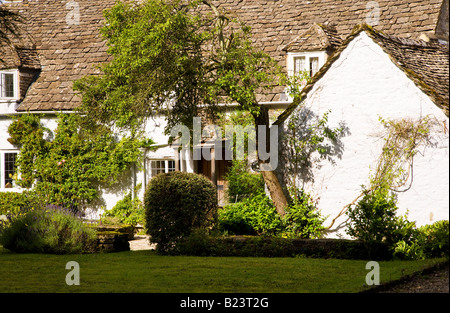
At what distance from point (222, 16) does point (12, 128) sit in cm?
957

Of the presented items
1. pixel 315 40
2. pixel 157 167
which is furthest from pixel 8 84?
pixel 315 40

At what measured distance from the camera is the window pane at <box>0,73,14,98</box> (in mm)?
20922

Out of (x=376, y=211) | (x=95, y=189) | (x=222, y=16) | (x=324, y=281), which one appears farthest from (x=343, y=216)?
(x=95, y=189)

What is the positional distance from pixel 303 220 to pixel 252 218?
1312mm

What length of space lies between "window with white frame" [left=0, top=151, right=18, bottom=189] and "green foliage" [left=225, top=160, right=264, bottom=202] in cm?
798

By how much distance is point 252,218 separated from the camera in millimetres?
14367

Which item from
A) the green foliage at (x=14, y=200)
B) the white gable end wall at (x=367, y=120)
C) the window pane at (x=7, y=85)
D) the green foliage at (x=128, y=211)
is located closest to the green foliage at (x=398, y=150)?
the white gable end wall at (x=367, y=120)

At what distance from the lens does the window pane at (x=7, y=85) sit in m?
20.9

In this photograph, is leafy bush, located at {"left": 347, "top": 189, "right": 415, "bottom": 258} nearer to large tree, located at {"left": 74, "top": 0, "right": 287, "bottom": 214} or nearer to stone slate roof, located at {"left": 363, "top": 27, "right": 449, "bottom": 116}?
stone slate roof, located at {"left": 363, "top": 27, "right": 449, "bottom": 116}
